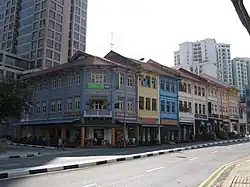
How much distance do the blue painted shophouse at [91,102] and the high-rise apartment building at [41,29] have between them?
38.5 metres

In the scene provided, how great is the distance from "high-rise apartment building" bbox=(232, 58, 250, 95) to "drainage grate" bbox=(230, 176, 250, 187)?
293 ft

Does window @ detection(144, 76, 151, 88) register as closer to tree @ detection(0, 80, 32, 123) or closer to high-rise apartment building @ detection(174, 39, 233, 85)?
tree @ detection(0, 80, 32, 123)

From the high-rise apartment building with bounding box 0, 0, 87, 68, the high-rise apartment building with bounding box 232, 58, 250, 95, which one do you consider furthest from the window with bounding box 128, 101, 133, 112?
the high-rise apartment building with bounding box 232, 58, 250, 95

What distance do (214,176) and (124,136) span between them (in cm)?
2079

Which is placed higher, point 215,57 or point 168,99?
point 215,57

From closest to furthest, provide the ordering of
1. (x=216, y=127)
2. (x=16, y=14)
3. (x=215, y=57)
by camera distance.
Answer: (x=216, y=127) → (x=16, y=14) → (x=215, y=57)

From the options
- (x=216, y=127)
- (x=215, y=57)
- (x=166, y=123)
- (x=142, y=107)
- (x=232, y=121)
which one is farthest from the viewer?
(x=215, y=57)

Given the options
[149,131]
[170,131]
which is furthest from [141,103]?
[170,131]

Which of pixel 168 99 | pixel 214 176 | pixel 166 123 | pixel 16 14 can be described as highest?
pixel 16 14

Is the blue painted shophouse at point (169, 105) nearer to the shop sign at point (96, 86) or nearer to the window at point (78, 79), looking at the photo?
the shop sign at point (96, 86)

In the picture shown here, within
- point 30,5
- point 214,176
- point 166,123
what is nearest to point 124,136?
point 166,123

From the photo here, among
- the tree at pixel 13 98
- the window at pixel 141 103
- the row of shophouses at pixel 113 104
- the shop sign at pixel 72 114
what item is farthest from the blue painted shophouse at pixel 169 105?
the tree at pixel 13 98

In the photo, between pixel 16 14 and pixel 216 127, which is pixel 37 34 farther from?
pixel 216 127

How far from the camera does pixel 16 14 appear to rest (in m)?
78.7
